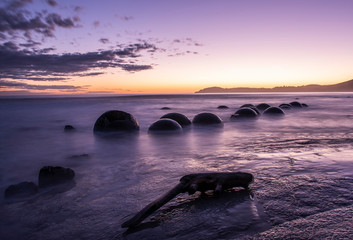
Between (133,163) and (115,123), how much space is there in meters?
4.63

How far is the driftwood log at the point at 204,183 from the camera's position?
2577mm

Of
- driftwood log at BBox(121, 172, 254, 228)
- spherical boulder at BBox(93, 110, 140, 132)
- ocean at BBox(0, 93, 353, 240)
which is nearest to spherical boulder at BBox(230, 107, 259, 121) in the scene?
spherical boulder at BBox(93, 110, 140, 132)

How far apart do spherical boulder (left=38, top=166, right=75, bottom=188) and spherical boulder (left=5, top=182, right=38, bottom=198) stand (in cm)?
24

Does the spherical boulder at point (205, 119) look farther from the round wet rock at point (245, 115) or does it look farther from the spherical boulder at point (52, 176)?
the spherical boulder at point (52, 176)

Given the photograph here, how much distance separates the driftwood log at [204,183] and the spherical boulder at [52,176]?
83.4 inches

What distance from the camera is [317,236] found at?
90.1 inches

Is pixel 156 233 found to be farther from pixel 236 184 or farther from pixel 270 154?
pixel 270 154

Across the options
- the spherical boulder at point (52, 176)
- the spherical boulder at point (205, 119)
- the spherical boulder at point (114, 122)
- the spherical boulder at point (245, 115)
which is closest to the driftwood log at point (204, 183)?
the spherical boulder at point (52, 176)

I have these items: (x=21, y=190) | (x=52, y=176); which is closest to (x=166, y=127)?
(x=52, y=176)

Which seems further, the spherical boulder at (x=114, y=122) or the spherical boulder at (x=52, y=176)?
the spherical boulder at (x=114, y=122)

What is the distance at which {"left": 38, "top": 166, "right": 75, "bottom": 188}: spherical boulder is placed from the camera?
399 centimetres

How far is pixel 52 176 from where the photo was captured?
4066 mm

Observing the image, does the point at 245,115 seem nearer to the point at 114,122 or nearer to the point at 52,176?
the point at 114,122

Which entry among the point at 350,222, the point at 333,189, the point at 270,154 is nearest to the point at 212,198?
the point at 350,222
